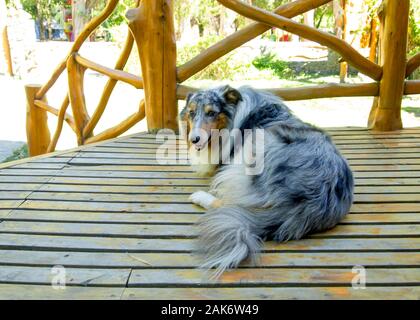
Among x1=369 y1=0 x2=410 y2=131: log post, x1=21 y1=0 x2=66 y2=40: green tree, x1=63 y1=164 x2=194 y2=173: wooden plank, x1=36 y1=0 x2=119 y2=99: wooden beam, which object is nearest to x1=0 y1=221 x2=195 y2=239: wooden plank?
x1=63 y1=164 x2=194 y2=173: wooden plank

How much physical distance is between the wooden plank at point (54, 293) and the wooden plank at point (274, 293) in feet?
0.20

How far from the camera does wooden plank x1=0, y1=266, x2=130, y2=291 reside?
1599mm

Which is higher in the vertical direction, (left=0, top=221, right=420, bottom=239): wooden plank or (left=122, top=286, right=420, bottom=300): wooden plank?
(left=0, top=221, right=420, bottom=239): wooden plank

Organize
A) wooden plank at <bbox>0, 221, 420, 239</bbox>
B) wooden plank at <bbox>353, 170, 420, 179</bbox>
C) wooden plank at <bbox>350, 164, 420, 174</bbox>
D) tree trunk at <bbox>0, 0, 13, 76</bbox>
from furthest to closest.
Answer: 1. tree trunk at <bbox>0, 0, 13, 76</bbox>
2. wooden plank at <bbox>350, 164, 420, 174</bbox>
3. wooden plank at <bbox>353, 170, 420, 179</bbox>
4. wooden plank at <bbox>0, 221, 420, 239</bbox>

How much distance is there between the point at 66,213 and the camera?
2215mm

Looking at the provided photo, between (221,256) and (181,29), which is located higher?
(181,29)

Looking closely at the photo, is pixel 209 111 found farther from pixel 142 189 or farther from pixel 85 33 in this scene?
pixel 85 33

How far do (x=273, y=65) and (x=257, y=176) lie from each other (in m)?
13.1

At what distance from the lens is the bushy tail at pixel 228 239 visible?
5.59 feet

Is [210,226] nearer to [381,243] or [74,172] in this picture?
[381,243]

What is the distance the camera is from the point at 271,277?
1.63 meters

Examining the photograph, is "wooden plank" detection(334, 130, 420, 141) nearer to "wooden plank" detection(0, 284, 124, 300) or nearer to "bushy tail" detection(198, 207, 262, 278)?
"bushy tail" detection(198, 207, 262, 278)

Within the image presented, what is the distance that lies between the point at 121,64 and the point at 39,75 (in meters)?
11.6
